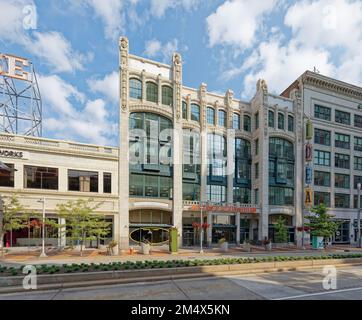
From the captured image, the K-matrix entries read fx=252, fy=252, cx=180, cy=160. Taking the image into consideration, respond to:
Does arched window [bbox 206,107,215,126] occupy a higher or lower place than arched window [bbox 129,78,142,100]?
lower

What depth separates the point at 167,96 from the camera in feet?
114

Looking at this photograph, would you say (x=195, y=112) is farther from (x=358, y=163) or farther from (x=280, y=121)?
(x=358, y=163)

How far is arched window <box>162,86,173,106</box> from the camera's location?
34.6 m

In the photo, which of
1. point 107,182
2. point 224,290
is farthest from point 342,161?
point 224,290

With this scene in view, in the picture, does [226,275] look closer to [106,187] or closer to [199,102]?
[106,187]

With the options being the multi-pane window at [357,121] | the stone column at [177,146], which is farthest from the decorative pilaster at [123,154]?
the multi-pane window at [357,121]

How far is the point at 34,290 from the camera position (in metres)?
11.0

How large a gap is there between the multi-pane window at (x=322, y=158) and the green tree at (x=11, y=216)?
4218cm

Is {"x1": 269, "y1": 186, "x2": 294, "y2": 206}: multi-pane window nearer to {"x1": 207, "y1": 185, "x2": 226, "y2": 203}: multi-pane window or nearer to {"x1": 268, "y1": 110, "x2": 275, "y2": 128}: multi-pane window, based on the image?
{"x1": 207, "y1": 185, "x2": 226, "y2": 203}: multi-pane window

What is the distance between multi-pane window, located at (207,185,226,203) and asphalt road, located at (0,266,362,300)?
872 inches

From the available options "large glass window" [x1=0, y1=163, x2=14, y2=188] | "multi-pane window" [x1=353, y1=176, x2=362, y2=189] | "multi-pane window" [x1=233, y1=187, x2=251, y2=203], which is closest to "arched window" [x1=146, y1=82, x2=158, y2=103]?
"large glass window" [x1=0, y1=163, x2=14, y2=188]

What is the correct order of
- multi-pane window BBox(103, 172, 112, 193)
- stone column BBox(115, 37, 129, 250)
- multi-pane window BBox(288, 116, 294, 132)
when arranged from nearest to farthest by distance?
stone column BBox(115, 37, 129, 250), multi-pane window BBox(103, 172, 112, 193), multi-pane window BBox(288, 116, 294, 132)

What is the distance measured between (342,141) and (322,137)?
15.2 ft
